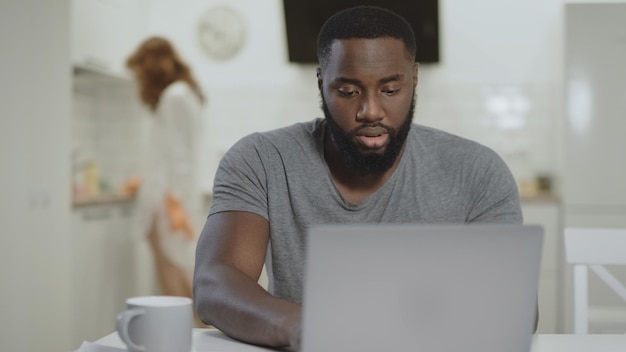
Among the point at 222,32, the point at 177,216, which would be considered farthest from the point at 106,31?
the point at 177,216

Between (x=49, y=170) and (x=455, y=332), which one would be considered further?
(x=49, y=170)

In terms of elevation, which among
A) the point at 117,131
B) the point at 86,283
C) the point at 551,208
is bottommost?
the point at 86,283

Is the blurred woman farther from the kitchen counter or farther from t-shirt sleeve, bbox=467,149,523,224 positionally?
t-shirt sleeve, bbox=467,149,523,224

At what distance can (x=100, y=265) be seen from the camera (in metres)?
4.20

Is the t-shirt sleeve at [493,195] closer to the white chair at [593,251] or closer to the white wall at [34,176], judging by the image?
the white chair at [593,251]

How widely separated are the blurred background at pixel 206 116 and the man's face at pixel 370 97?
1.99m

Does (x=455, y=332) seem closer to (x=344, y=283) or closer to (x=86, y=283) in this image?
(x=344, y=283)

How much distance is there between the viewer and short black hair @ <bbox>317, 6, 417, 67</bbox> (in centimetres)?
155

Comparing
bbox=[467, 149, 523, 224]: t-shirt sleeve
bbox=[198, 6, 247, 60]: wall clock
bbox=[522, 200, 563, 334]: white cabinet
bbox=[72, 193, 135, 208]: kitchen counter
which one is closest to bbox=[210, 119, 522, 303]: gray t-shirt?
bbox=[467, 149, 523, 224]: t-shirt sleeve

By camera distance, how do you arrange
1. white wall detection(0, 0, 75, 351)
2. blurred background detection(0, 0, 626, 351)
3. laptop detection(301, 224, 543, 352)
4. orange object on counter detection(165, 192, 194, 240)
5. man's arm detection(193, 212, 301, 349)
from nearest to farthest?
laptop detection(301, 224, 543, 352), man's arm detection(193, 212, 301, 349), white wall detection(0, 0, 75, 351), blurred background detection(0, 0, 626, 351), orange object on counter detection(165, 192, 194, 240)

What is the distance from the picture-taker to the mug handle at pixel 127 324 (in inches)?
41.9

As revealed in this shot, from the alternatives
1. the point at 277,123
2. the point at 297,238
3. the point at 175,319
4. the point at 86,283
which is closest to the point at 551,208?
the point at 277,123

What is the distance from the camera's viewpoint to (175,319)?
1098 mm

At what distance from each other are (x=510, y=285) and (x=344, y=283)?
0.60 ft
